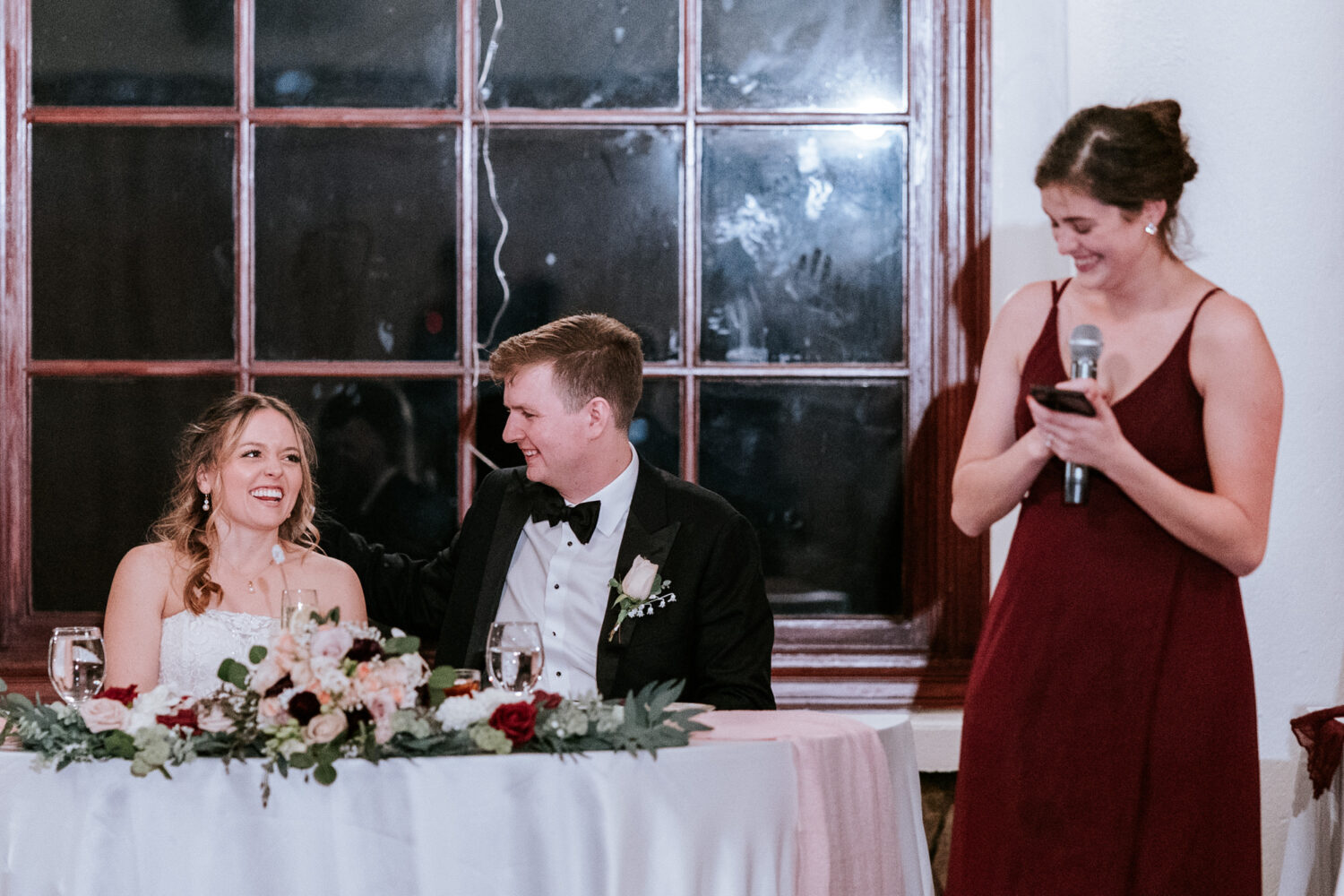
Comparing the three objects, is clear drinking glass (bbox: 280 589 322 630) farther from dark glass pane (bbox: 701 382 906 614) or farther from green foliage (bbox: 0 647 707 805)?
dark glass pane (bbox: 701 382 906 614)

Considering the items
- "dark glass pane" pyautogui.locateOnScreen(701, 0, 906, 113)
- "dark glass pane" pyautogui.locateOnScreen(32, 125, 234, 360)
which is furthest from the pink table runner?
"dark glass pane" pyautogui.locateOnScreen(32, 125, 234, 360)

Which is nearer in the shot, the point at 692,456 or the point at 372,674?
the point at 372,674

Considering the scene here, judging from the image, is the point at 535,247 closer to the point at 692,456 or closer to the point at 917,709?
the point at 692,456

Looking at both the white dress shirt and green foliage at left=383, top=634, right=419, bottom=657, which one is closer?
green foliage at left=383, top=634, right=419, bottom=657

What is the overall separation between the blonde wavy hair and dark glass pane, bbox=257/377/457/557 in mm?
270

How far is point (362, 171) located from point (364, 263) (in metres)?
0.22

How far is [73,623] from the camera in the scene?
120 inches

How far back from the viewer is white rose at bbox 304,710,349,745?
1556 millimetres

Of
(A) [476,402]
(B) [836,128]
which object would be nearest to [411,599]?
(A) [476,402]

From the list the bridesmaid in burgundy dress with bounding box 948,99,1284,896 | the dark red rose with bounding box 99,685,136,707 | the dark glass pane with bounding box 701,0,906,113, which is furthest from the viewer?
the dark glass pane with bounding box 701,0,906,113

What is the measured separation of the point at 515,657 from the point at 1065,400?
0.82 m

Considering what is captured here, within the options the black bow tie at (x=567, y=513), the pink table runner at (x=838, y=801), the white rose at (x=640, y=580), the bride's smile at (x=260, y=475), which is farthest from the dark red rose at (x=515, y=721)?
the bride's smile at (x=260, y=475)

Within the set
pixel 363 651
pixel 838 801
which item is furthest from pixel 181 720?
pixel 838 801

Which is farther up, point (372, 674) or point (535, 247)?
point (535, 247)
